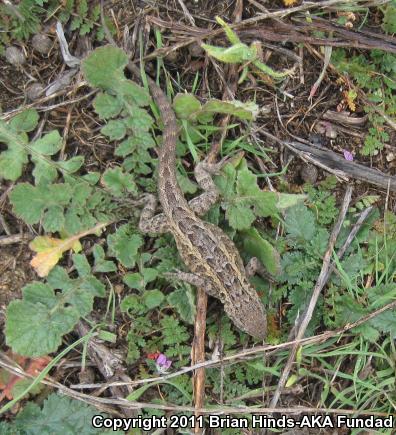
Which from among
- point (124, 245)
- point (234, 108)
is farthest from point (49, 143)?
point (234, 108)

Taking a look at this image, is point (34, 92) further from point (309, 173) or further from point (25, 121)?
point (309, 173)

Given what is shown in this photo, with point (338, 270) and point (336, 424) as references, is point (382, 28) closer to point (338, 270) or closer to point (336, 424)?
point (338, 270)

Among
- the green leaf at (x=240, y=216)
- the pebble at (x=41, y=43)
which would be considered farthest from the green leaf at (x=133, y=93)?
the green leaf at (x=240, y=216)

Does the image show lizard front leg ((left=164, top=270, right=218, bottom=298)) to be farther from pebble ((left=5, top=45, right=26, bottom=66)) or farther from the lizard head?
pebble ((left=5, top=45, right=26, bottom=66))

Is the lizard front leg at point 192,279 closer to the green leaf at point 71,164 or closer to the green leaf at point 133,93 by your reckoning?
the green leaf at point 71,164

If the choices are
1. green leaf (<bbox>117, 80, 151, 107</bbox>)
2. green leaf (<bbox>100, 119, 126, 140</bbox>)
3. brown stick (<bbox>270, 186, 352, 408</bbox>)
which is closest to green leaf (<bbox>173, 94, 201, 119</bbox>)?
green leaf (<bbox>117, 80, 151, 107</bbox>)
